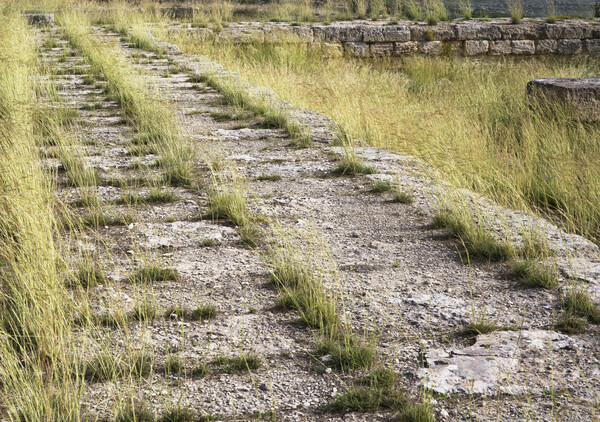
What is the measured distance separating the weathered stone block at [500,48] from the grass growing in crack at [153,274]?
11917 millimetres

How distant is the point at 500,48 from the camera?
509 inches

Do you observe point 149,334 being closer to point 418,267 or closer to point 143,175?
point 418,267

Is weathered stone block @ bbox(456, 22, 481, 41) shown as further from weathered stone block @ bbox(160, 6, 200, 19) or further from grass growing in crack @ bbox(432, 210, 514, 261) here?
grass growing in crack @ bbox(432, 210, 514, 261)

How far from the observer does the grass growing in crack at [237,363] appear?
194cm

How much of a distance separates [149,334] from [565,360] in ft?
4.61

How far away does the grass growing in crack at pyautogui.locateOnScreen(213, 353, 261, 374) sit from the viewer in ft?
6.36

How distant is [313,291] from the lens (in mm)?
2367

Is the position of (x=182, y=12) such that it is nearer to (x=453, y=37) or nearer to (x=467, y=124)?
(x=453, y=37)

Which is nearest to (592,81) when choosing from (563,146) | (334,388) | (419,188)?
(563,146)

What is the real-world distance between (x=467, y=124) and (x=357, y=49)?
689 centimetres

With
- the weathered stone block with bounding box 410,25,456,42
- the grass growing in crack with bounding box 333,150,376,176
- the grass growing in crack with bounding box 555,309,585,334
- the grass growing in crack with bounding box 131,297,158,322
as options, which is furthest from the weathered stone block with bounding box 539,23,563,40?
the grass growing in crack with bounding box 131,297,158,322

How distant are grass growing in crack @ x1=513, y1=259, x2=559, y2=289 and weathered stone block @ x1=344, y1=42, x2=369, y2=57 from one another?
10.2 metres

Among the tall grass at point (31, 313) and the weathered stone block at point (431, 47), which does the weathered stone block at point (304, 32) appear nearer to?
the weathered stone block at point (431, 47)

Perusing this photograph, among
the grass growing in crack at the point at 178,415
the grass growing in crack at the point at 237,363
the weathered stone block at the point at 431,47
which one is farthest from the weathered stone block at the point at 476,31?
the grass growing in crack at the point at 178,415
